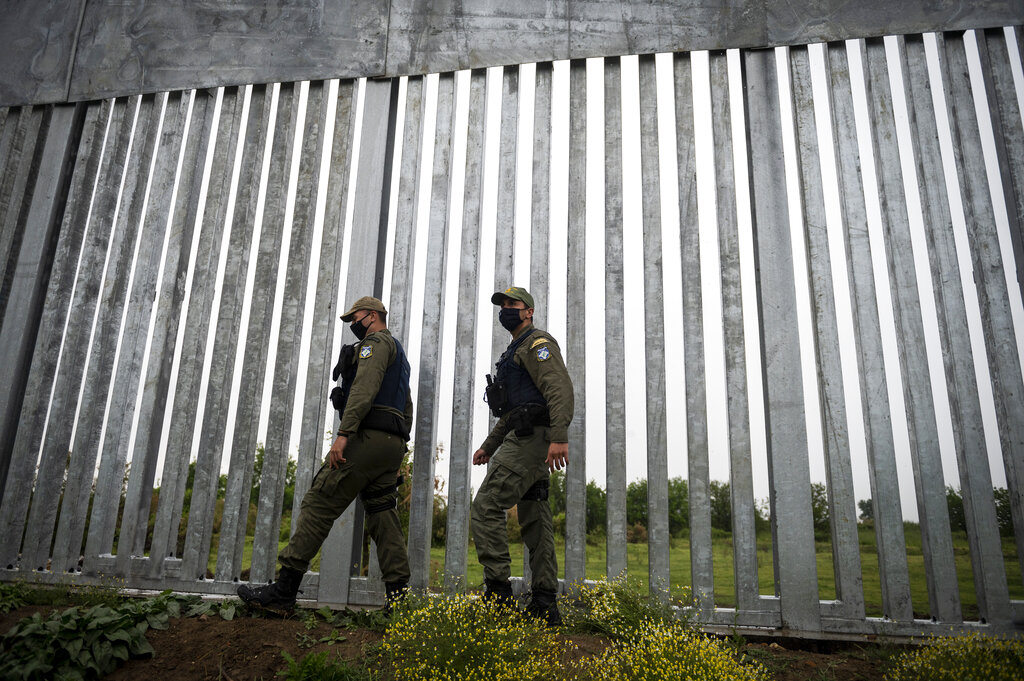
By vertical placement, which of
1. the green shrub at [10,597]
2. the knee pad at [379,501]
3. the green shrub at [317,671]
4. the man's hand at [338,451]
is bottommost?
the green shrub at [317,671]

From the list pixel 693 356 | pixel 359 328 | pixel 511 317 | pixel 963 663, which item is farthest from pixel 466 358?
pixel 963 663

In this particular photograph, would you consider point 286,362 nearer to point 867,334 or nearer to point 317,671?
point 317,671

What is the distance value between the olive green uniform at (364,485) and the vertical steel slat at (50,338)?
318cm

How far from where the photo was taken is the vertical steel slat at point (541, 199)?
4.83 metres

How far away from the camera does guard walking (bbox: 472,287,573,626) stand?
145 inches

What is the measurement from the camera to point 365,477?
395cm

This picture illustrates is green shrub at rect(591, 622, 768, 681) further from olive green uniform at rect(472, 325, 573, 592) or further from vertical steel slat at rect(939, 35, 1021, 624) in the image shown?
vertical steel slat at rect(939, 35, 1021, 624)

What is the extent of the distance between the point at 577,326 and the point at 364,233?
2.06 meters

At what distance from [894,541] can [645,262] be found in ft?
8.87

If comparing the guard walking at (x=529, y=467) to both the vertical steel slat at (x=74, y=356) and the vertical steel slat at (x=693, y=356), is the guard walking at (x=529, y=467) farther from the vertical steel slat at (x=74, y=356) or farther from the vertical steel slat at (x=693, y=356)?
the vertical steel slat at (x=74, y=356)

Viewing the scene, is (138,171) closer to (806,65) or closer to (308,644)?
(308,644)

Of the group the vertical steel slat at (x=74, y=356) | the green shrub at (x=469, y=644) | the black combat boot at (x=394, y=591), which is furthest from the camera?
the vertical steel slat at (x=74, y=356)

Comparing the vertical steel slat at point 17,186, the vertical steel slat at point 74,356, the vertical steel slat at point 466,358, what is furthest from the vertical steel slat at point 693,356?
the vertical steel slat at point 17,186

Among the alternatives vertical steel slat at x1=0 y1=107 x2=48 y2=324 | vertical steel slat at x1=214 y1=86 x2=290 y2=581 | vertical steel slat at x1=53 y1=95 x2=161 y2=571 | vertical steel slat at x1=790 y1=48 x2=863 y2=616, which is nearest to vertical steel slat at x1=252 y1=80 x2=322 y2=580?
vertical steel slat at x1=214 y1=86 x2=290 y2=581
